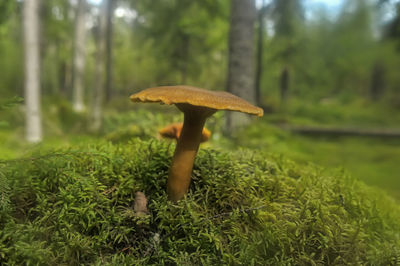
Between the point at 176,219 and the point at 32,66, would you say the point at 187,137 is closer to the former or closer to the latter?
the point at 176,219

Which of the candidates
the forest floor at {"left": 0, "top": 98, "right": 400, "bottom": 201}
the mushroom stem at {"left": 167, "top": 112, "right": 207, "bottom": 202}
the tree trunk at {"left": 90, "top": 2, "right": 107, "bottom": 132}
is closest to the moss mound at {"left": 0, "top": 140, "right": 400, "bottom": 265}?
the mushroom stem at {"left": 167, "top": 112, "right": 207, "bottom": 202}

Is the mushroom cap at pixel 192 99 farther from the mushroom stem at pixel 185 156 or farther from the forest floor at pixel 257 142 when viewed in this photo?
the forest floor at pixel 257 142

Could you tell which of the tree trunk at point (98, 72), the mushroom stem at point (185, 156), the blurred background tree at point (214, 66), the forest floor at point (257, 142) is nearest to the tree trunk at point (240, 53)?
the blurred background tree at point (214, 66)

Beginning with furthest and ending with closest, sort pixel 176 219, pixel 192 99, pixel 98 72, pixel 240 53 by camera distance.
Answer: pixel 98 72 < pixel 240 53 < pixel 176 219 < pixel 192 99

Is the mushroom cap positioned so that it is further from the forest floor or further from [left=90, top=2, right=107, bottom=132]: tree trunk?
[left=90, top=2, right=107, bottom=132]: tree trunk

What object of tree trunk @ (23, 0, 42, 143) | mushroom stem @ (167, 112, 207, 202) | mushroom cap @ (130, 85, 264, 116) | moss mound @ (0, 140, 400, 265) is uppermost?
tree trunk @ (23, 0, 42, 143)

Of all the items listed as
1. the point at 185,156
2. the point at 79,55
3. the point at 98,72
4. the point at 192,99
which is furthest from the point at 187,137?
the point at 79,55

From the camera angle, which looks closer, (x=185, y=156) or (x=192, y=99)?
(x=192, y=99)
